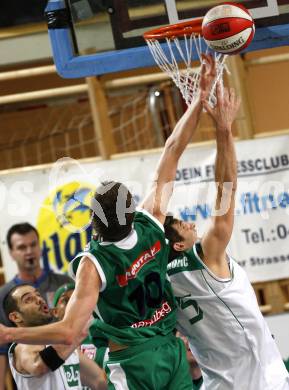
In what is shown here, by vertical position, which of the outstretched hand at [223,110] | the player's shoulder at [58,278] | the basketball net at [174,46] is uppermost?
the basketball net at [174,46]

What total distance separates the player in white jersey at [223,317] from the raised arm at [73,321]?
1.73 ft

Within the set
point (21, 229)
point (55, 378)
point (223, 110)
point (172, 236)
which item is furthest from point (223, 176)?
point (21, 229)

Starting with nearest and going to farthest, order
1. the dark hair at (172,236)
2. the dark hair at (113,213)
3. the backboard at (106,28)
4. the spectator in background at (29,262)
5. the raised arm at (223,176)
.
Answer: the dark hair at (113,213)
the raised arm at (223,176)
the dark hair at (172,236)
the backboard at (106,28)
the spectator in background at (29,262)

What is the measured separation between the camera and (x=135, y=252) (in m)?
3.72

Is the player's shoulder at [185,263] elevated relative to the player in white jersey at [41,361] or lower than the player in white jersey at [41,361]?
elevated

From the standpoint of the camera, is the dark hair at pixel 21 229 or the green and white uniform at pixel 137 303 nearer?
the green and white uniform at pixel 137 303

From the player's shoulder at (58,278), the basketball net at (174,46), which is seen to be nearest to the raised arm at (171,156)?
the basketball net at (174,46)

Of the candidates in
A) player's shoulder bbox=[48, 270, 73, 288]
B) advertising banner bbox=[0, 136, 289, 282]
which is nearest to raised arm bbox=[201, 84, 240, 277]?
advertising banner bbox=[0, 136, 289, 282]

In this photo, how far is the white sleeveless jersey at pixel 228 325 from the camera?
3.91m

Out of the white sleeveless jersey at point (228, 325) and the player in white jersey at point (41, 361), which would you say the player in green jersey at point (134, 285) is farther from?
the player in white jersey at point (41, 361)

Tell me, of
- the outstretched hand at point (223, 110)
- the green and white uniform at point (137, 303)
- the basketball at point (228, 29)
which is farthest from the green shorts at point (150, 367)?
the basketball at point (228, 29)

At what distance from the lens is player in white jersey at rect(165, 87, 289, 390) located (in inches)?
154

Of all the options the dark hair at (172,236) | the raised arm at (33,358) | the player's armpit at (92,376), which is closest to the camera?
the dark hair at (172,236)

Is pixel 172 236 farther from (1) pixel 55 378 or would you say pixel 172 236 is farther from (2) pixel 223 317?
(1) pixel 55 378
